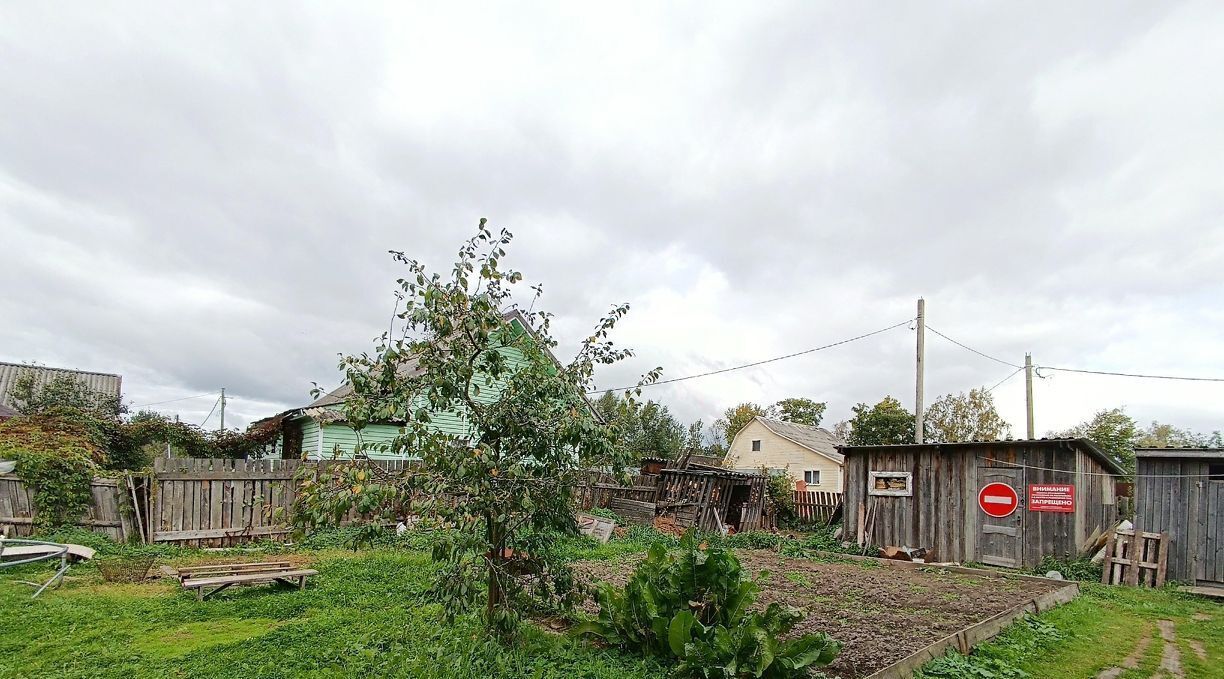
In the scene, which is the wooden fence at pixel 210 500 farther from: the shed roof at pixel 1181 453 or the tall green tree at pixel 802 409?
the tall green tree at pixel 802 409

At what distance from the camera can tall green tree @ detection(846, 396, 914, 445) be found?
3123 cm

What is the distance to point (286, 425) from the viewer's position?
19.5 m

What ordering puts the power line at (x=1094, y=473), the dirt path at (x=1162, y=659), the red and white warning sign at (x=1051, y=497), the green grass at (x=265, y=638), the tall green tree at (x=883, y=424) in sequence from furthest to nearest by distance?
1. the tall green tree at (x=883, y=424)
2. the red and white warning sign at (x=1051, y=497)
3. the power line at (x=1094, y=473)
4. the dirt path at (x=1162, y=659)
5. the green grass at (x=265, y=638)

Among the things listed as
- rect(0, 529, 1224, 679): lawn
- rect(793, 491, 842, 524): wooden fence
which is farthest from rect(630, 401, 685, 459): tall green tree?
rect(0, 529, 1224, 679): lawn

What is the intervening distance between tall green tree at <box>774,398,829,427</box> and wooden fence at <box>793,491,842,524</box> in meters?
33.9

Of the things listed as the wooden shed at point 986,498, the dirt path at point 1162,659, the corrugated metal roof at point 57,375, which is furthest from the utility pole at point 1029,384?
the corrugated metal roof at point 57,375

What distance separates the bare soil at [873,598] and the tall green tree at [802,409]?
128ft

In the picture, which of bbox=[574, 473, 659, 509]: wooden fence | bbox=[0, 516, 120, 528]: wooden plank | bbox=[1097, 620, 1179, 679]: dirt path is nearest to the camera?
bbox=[1097, 620, 1179, 679]: dirt path

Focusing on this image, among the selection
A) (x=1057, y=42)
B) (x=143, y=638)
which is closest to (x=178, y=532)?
(x=143, y=638)

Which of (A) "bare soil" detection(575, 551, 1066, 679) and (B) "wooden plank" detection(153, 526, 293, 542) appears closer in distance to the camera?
(A) "bare soil" detection(575, 551, 1066, 679)

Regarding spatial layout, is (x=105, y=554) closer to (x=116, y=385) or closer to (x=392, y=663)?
(x=392, y=663)

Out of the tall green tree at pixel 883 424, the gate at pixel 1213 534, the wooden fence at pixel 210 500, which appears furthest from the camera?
the tall green tree at pixel 883 424

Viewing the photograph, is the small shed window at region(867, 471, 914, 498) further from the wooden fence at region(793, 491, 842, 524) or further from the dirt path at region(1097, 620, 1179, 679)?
the dirt path at region(1097, 620, 1179, 679)

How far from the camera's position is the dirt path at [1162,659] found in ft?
17.4
